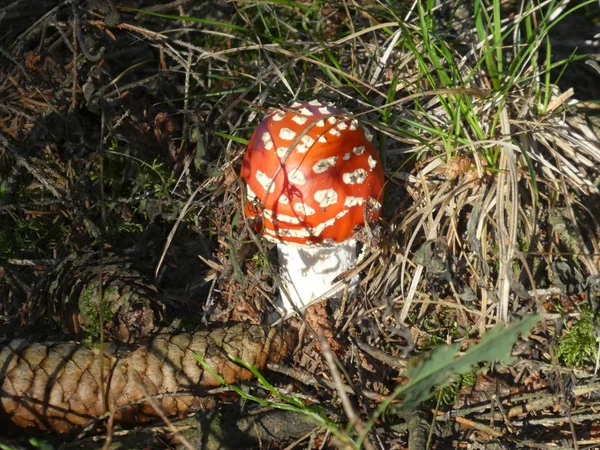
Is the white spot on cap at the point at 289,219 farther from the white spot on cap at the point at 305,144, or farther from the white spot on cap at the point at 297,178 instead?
the white spot on cap at the point at 305,144

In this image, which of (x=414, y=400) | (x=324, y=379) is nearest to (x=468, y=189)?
(x=324, y=379)

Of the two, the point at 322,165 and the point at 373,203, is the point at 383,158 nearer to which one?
the point at 373,203

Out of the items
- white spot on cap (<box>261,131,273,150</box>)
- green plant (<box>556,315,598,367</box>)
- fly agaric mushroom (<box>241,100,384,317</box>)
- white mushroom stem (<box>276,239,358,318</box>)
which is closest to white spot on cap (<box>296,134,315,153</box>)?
fly agaric mushroom (<box>241,100,384,317</box>)

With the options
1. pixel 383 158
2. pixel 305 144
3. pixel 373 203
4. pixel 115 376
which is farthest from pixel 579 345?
pixel 115 376

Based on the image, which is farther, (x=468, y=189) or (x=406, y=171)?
(x=406, y=171)

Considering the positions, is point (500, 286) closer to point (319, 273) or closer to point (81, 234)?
point (319, 273)

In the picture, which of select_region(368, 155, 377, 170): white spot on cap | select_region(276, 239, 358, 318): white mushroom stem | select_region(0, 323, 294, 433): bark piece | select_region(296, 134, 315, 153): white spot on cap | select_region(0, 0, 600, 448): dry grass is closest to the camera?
select_region(0, 323, 294, 433): bark piece

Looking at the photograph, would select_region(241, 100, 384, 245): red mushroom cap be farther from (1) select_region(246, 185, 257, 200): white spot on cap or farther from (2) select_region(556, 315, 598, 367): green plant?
(2) select_region(556, 315, 598, 367): green plant
